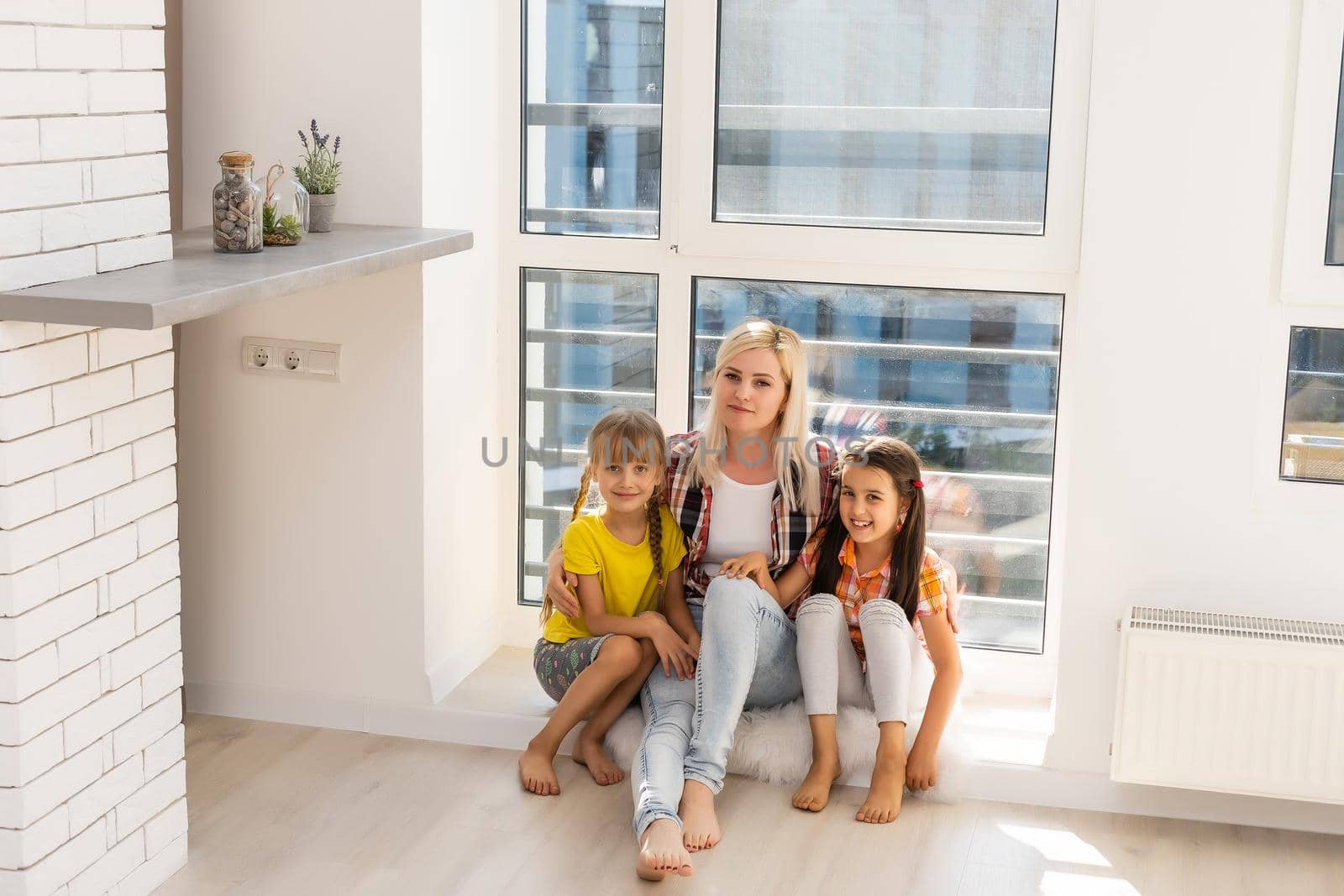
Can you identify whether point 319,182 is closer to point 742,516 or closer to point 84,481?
point 84,481

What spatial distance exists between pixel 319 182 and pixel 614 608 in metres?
0.96

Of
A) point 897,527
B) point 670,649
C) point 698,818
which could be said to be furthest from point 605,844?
point 897,527

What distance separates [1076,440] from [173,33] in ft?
6.00

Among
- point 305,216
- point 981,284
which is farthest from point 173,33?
point 981,284

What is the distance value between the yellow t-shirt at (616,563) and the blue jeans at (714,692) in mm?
175

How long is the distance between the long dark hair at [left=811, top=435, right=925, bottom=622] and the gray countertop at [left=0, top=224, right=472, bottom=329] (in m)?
0.83

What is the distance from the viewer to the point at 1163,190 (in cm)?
238

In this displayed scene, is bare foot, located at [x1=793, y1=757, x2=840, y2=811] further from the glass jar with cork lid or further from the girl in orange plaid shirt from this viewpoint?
the glass jar with cork lid

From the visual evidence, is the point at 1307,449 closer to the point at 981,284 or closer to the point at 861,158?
the point at 981,284

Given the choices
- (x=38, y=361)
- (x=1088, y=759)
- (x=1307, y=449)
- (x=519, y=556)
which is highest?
(x=38, y=361)

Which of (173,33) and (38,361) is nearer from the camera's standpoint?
(38,361)

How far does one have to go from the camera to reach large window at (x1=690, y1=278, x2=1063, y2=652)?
2818 mm

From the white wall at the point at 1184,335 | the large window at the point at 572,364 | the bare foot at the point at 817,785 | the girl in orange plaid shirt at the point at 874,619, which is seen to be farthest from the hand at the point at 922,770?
the large window at the point at 572,364

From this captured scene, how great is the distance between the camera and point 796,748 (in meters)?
2.59
